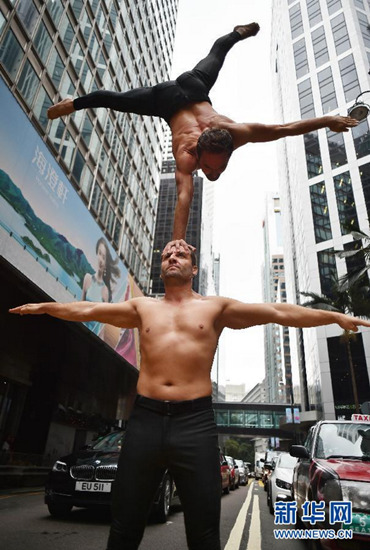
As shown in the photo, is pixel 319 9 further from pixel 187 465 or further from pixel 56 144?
pixel 187 465

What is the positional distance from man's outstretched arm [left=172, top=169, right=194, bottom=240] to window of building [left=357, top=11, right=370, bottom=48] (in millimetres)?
55177

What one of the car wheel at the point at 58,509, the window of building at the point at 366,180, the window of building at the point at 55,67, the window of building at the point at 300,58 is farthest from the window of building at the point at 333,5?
the car wheel at the point at 58,509

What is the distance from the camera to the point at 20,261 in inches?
449

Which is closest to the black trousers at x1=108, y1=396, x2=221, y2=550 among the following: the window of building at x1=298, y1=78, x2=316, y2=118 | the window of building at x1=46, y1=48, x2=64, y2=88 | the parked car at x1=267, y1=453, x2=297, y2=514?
the parked car at x1=267, y1=453, x2=297, y2=514

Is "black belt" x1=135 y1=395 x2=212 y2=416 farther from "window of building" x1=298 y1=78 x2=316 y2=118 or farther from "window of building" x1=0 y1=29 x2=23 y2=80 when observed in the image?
"window of building" x1=298 y1=78 x2=316 y2=118

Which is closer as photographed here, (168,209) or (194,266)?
(194,266)

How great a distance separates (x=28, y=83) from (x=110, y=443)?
13891 millimetres

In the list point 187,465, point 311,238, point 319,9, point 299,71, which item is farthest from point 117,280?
point 319,9

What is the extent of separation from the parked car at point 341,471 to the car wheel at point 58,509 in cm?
409

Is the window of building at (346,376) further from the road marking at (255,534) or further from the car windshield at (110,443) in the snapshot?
the car windshield at (110,443)

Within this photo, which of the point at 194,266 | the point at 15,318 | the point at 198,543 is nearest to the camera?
the point at 198,543

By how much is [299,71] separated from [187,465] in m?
59.2

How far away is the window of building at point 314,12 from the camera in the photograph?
52838 mm

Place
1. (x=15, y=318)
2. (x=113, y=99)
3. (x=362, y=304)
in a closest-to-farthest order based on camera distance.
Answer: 1. (x=113, y=99)
2. (x=15, y=318)
3. (x=362, y=304)
